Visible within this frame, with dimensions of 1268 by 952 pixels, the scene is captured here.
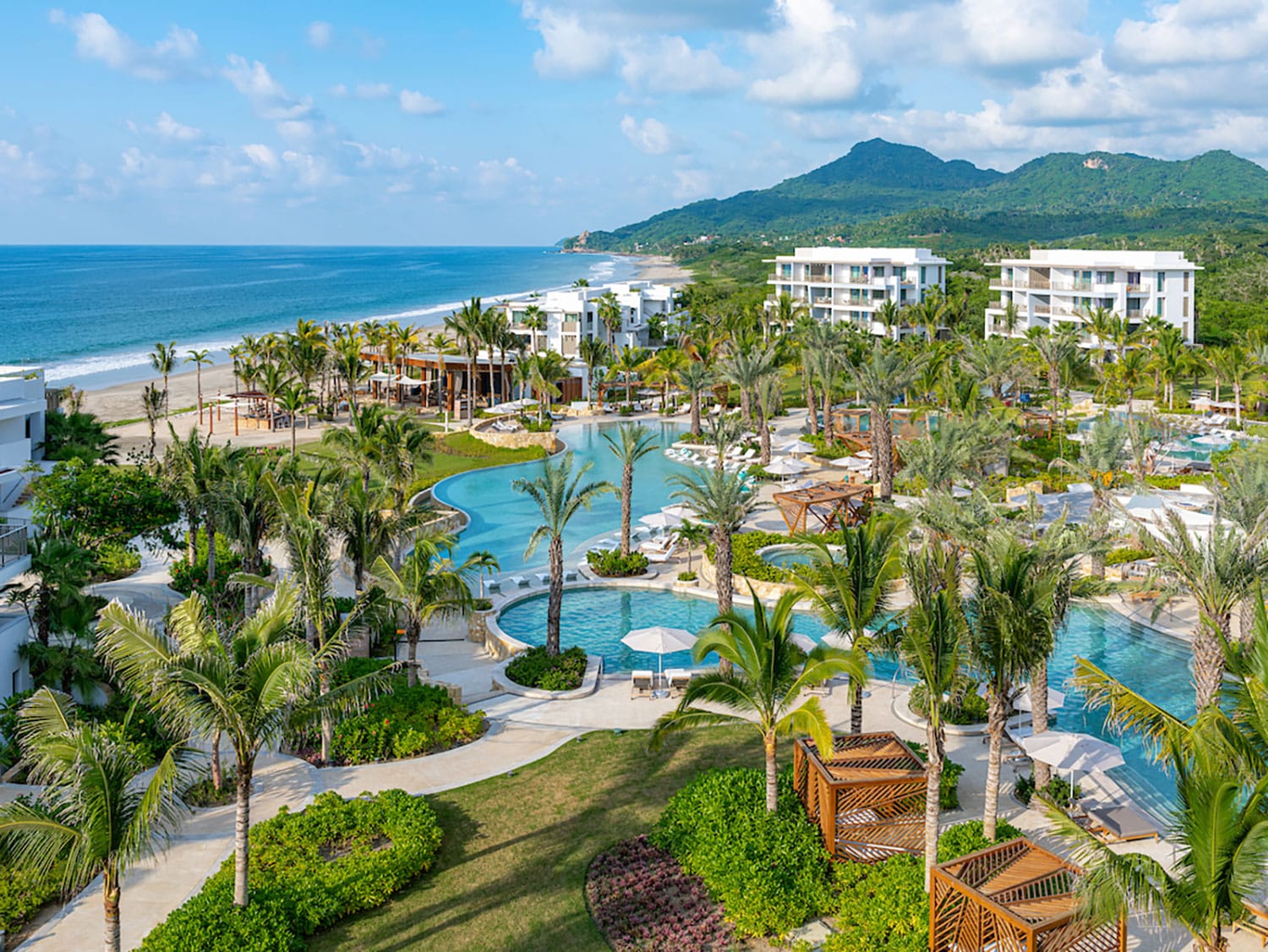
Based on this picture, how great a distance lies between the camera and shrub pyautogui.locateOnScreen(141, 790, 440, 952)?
1302 centimetres

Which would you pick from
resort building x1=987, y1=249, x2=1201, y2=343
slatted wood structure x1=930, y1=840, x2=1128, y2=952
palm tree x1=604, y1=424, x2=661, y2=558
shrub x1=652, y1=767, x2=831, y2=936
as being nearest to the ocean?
palm tree x1=604, y1=424, x2=661, y2=558

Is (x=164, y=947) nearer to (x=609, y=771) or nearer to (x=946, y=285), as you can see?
(x=609, y=771)

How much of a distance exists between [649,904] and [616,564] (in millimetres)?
17515

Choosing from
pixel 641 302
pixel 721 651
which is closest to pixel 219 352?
pixel 641 302

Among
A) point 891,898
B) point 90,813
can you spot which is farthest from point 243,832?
point 891,898

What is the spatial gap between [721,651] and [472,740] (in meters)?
6.95

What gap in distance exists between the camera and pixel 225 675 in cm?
1240

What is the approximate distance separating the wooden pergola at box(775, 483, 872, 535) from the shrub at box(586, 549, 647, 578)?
5.83 metres

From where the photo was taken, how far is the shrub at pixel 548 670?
22.9 m

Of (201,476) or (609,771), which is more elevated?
(201,476)

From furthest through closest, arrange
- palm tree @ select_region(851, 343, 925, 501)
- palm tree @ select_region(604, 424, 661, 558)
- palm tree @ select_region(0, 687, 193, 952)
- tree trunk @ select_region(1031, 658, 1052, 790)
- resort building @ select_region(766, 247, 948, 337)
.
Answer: resort building @ select_region(766, 247, 948, 337), palm tree @ select_region(851, 343, 925, 501), palm tree @ select_region(604, 424, 661, 558), tree trunk @ select_region(1031, 658, 1052, 790), palm tree @ select_region(0, 687, 193, 952)

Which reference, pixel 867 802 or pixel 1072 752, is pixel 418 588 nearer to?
pixel 867 802

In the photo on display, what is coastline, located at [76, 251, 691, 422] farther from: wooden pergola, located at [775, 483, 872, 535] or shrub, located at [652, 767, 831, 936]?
shrub, located at [652, 767, 831, 936]

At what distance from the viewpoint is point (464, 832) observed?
16.4 meters
